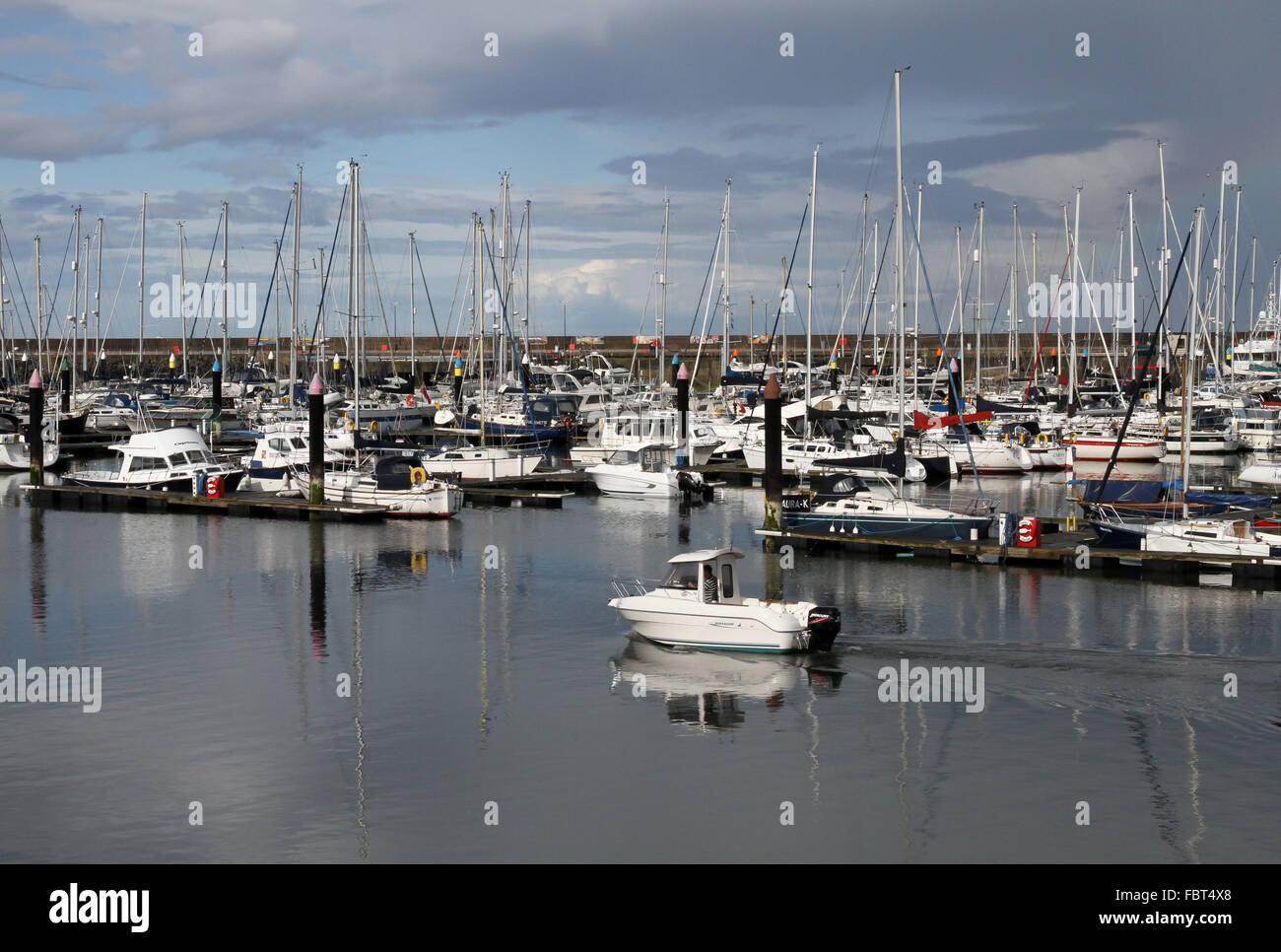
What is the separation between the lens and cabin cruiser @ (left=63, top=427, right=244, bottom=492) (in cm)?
5634

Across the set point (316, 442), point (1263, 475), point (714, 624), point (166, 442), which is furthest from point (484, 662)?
point (1263, 475)

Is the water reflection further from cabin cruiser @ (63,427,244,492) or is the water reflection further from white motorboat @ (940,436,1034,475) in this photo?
white motorboat @ (940,436,1034,475)

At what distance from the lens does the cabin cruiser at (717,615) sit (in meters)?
29.6

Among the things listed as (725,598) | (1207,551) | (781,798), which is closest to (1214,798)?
(781,798)

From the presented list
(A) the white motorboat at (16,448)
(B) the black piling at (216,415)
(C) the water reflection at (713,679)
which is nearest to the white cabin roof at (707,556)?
(C) the water reflection at (713,679)

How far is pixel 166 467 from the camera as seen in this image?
5688 centimetres

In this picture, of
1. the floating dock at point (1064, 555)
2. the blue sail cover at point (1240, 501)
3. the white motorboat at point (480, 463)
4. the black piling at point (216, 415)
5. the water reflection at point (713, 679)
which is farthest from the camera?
the black piling at point (216, 415)

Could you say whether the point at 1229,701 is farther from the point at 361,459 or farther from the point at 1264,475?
the point at 361,459

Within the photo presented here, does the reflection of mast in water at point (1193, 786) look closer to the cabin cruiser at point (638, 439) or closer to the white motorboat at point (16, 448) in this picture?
A: the cabin cruiser at point (638, 439)

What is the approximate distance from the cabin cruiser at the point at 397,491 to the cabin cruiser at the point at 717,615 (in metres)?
20.7

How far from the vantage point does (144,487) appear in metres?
56.1

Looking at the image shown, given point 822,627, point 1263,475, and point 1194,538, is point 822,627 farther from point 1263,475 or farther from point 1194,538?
point 1263,475

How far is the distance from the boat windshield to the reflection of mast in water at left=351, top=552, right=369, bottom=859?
6817 mm

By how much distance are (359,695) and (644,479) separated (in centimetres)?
3082
